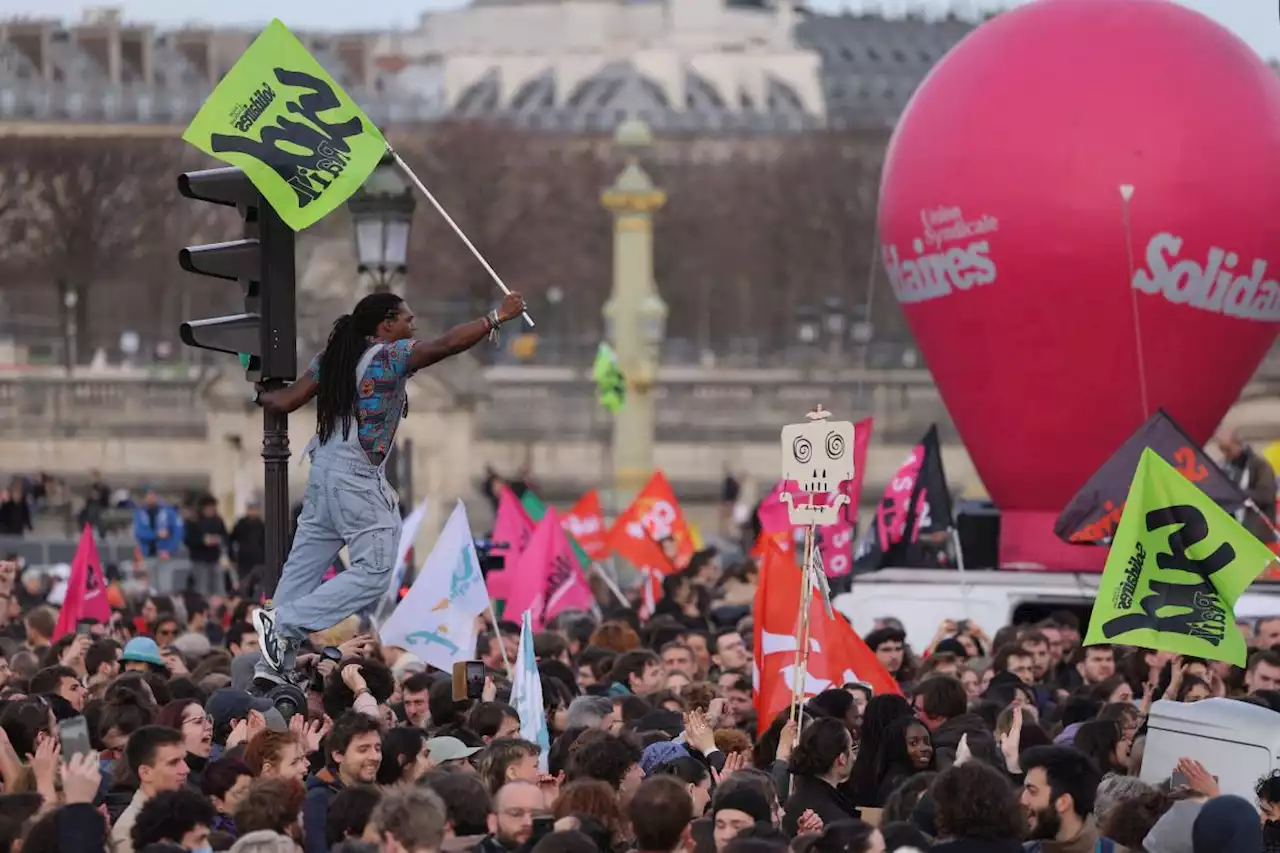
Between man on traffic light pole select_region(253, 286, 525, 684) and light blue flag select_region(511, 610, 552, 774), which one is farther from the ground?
man on traffic light pole select_region(253, 286, 525, 684)

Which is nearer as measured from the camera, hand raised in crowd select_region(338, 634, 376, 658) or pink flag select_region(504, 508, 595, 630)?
hand raised in crowd select_region(338, 634, 376, 658)

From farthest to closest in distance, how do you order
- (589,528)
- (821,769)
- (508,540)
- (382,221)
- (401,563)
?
(589,528) → (508,540) → (401,563) → (382,221) → (821,769)

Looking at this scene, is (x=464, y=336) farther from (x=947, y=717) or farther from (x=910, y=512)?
(x=910, y=512)

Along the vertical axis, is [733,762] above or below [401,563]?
below

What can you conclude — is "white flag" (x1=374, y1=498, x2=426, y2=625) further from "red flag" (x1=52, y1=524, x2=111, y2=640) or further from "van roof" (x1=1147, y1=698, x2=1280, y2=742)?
"van roof" (x1=1147, y1=698, x2=1280, y2=742)

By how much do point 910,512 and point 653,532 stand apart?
2.55m

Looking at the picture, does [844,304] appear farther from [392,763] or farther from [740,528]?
[392,763]

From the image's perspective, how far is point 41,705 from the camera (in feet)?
34.6

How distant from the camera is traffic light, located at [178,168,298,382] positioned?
1175 centimetres

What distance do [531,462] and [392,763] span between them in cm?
4905

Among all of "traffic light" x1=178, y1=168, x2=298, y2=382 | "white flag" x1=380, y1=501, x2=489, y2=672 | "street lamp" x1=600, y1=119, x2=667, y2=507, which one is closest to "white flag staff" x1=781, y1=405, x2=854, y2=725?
"white flag" x1=380, y1=501, x2=489, y2=672

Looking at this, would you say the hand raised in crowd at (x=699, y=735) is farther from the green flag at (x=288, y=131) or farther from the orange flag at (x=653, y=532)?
the orange flag at (x=653, y=532)

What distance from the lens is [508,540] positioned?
20.9 m

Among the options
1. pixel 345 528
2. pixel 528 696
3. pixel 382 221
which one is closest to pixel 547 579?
pixel 382 221
